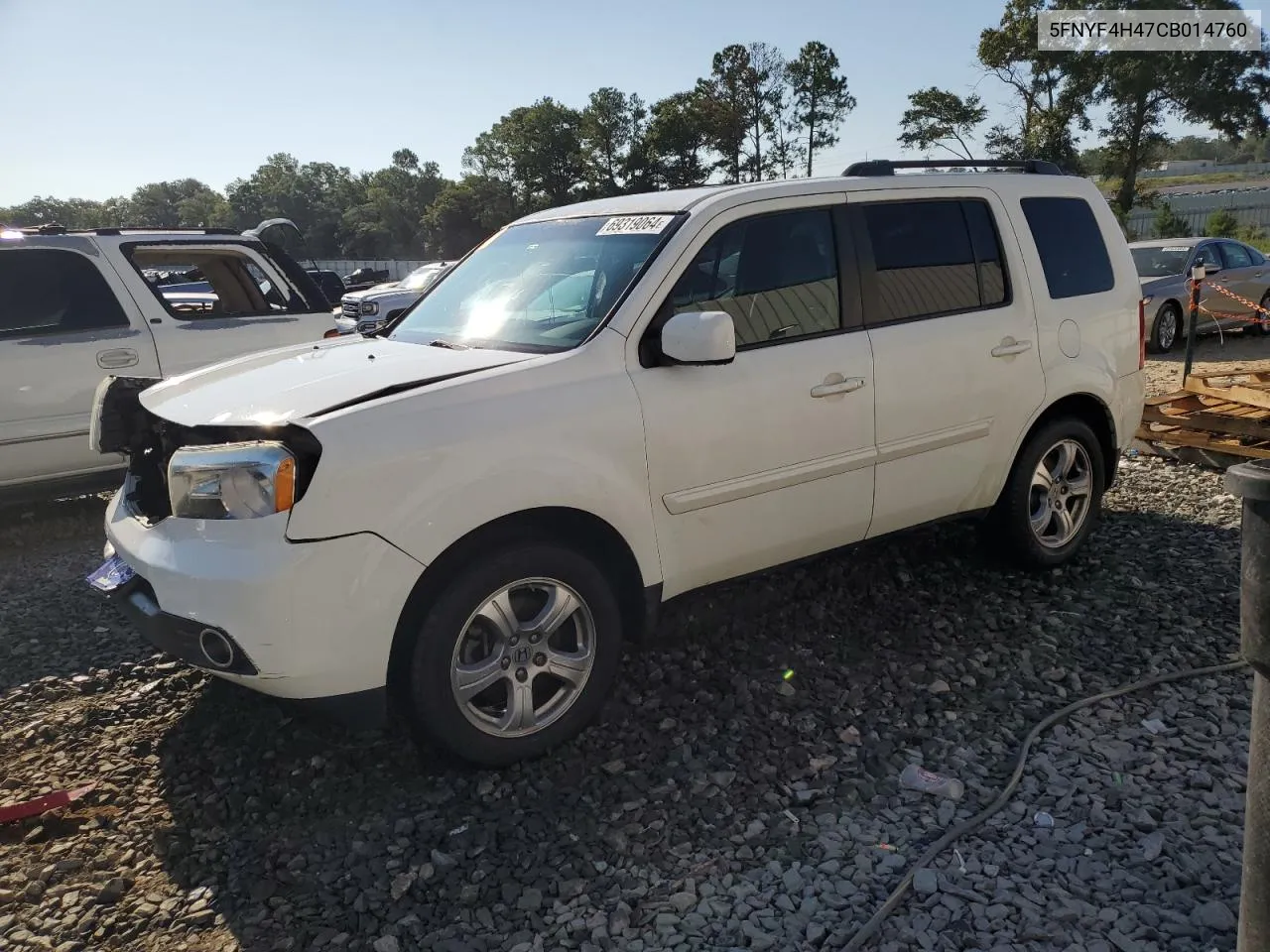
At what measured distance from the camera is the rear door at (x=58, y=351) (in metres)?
5.83

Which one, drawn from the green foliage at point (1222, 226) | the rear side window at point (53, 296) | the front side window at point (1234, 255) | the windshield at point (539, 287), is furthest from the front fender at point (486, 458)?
the green foliage at point (1222, 226)

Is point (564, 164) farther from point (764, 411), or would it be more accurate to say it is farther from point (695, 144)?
point (764, 411)

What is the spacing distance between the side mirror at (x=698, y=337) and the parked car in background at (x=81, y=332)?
4422 mm

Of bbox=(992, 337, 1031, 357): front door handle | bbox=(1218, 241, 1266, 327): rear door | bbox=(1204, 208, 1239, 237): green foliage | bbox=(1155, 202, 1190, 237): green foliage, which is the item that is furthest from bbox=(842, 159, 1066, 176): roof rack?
bbox=(1155, 202, 1190, 237): green foliage

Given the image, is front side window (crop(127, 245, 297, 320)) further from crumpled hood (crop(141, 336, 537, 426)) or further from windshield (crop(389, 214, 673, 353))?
crumpled hood (crop(141, 336, 537, 426))

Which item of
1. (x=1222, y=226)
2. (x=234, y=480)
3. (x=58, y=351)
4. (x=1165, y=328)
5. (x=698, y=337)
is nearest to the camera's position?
(x=234, y=480)

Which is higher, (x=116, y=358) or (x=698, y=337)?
(x=698, y=337)

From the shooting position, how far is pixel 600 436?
315cm

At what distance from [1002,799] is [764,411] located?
1.53 metres

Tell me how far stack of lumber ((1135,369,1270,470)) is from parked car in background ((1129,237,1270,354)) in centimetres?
589

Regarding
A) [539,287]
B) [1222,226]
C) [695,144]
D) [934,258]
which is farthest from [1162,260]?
[695,144]

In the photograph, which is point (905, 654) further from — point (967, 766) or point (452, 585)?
Result: point (452, 585)

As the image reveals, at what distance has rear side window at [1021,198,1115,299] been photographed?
4.53 meters

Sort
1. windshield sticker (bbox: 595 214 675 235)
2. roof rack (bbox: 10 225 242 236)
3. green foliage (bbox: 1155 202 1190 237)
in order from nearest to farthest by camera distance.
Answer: windshield sticker (bbox: 595 214 675 235) < roof rack (bbox: 10 225 242 236) < green foliage (bbox: 1155 202 1190 237)
